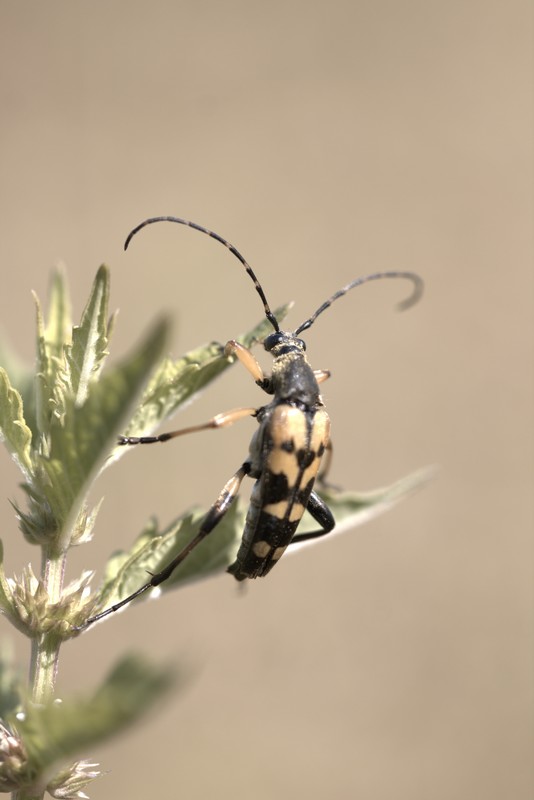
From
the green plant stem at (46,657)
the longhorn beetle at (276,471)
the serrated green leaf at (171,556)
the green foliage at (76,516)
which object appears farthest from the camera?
the longhorn beetle at (276,471)

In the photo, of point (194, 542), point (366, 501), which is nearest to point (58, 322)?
point (194, 542)

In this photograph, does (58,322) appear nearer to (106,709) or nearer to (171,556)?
(171,556)

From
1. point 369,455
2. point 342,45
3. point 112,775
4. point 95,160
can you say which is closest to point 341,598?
point 369,455

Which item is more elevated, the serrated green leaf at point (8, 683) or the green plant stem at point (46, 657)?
the green plant stem at point (46, 657)

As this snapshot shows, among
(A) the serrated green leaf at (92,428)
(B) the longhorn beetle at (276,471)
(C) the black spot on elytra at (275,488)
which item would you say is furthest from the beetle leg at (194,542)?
(A) the serrated green leaf at (92,428)

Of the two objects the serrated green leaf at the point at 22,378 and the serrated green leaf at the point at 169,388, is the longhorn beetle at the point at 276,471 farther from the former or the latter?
the serrated green leaf at the point at 22,378

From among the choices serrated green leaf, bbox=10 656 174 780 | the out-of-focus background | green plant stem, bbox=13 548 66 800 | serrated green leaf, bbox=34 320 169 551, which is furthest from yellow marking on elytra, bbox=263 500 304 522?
the out-of-focus background
